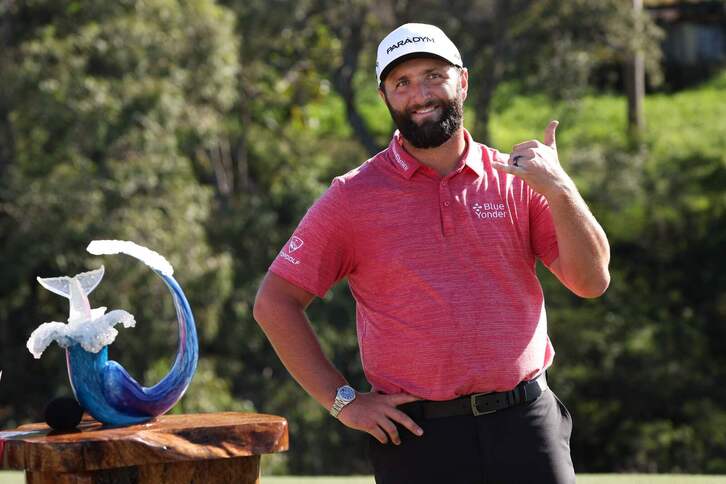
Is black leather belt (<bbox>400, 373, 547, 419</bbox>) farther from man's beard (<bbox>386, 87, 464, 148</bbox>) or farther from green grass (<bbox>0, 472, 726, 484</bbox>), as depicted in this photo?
green grass (<bbox>0, 472, 726, 484</bbox>)

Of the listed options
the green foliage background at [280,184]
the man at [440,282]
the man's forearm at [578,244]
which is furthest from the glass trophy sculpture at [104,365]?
the green foliage background at [280,184]

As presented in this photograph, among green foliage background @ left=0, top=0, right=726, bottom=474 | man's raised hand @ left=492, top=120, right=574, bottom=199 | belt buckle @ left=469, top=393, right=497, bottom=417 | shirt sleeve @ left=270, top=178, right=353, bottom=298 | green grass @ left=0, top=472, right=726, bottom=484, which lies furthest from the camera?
green foliage background @ left=0, top=0, right=726, bottom=474

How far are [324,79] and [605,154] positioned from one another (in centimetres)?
368

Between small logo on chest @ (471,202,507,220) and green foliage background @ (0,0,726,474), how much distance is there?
9.75 metres

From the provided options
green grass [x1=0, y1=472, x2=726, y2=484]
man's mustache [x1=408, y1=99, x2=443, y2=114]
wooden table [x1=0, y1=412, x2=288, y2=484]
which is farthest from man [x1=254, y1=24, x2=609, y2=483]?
green grass [x1=0, y1=472, x2=726, y2=484]

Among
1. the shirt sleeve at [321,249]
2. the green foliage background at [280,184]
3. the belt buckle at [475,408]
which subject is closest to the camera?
the belt buckle at [475,408]

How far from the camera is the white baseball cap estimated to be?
2.72 meters

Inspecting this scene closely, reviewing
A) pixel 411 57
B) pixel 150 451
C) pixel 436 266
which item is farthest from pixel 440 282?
pixel 150 451

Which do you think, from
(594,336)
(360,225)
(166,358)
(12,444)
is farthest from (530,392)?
(594,336)

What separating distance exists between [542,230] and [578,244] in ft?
0.42

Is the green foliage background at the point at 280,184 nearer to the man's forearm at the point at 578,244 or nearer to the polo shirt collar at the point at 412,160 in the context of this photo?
the polo shirt collar at the point at 412,160

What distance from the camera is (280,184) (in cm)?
1593

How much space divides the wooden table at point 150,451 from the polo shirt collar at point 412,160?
59cm

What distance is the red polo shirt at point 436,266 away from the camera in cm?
265
